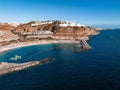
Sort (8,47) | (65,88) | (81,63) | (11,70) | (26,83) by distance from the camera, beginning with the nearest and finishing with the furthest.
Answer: (65,88) → (26,83) → (11,70) → (81,63) → (8,47)

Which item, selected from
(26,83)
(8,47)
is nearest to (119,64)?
(26,83)

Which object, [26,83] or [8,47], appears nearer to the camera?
[26,83]

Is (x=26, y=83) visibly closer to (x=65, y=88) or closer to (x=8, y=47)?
(x=65, y=88)

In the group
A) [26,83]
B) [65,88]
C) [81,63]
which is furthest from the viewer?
[81,63]

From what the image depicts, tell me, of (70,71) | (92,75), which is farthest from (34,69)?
(92,75)

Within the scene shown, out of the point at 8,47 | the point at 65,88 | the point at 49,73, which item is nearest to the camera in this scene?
the point at 65,88

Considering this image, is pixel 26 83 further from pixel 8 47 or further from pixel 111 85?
pixel 8 47

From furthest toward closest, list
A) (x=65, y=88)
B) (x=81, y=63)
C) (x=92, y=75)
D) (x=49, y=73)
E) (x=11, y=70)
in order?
(x=81, y=63)
(x=11, y=70)
(x=49, y=73)
(x=92, y=75)
(x=65, y=88)

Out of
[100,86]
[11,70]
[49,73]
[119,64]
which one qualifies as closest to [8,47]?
[11,70]

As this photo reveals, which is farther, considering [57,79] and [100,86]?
[57,79]
